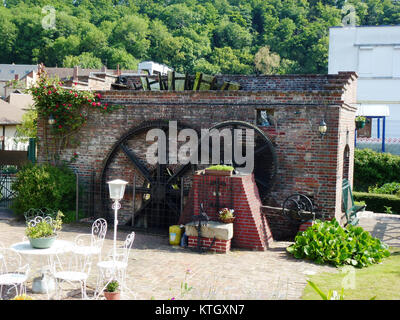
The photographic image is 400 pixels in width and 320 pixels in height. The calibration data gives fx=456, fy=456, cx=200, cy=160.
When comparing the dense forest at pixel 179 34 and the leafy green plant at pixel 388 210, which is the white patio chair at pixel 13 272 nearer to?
the leafy green plant at pixel 388 210

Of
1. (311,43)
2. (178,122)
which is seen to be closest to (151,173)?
(178,122)

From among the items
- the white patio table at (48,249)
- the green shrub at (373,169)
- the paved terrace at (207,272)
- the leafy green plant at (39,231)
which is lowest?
the paved terrace at (207,272)

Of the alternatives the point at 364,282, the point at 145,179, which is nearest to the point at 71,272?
the point at 364,282

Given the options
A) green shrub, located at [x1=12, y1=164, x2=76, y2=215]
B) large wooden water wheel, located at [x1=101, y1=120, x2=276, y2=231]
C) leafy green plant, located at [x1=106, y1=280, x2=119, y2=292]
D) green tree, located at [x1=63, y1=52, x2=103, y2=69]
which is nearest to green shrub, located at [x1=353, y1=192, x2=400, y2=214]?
large wooden water wheel, located at [x1=101, y1=120, x2=276, y2=231]

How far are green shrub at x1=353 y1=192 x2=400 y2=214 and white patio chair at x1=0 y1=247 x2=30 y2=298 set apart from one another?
11979 millimetres

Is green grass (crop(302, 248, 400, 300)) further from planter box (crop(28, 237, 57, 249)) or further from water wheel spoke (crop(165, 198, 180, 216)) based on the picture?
water wheel spoke (crop(165, 198, 180, 216))

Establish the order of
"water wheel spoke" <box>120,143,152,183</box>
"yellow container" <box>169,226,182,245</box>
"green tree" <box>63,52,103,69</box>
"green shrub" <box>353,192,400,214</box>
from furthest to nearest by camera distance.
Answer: "green tree" <box>63,52,103,69</box>
"green shrub" <box>353,192,400,214</box>
"water wheel spoke" <box>120,143,152,183</box>
"yellow container" <box>169,226,182,245</box>

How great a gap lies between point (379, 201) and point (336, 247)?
848 cm

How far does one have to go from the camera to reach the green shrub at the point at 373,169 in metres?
19.2

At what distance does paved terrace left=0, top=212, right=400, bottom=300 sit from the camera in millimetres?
6309

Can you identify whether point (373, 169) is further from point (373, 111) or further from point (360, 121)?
point (373, 111)

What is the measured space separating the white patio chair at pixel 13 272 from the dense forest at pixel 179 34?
6131 centimetres

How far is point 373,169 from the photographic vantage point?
63.1 feet

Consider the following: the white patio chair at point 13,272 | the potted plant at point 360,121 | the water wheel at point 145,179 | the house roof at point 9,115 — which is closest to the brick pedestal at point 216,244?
the water wheel at point 145,179
